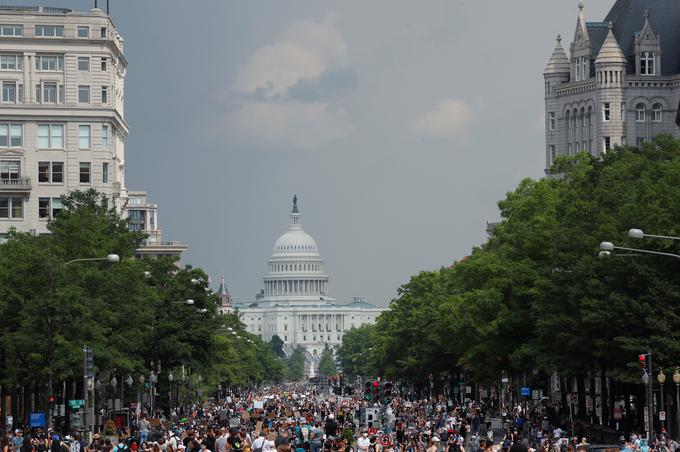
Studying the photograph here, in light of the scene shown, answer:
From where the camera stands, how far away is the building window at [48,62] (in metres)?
143

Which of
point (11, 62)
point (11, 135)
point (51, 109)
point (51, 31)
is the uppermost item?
point (51, 31)

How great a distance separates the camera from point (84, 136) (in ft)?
475

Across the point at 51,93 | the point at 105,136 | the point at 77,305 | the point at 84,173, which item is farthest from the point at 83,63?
the point at 77,305

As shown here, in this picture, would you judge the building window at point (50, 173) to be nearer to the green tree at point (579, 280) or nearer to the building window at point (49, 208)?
the building window at point (49, 208)

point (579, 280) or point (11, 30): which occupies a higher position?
point (11, 30)

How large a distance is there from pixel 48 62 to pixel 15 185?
33.5 feet

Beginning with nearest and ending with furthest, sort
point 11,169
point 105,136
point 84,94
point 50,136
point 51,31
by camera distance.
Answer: point 11,169 → point 51,31 → point 50,136 → point 84,94 → point 105,136

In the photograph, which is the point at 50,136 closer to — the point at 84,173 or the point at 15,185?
the point at 84,173

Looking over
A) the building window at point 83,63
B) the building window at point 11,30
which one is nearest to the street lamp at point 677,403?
the building window at point 83,63

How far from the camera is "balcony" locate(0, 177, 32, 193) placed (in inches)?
5517

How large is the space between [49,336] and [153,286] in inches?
1612

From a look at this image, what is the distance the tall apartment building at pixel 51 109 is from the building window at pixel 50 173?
0.08 metres

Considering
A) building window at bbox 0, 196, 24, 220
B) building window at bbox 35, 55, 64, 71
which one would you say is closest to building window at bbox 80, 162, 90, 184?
building window at bbox 0, 196, 24, 220

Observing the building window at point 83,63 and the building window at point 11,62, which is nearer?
the building window at point 11,62
